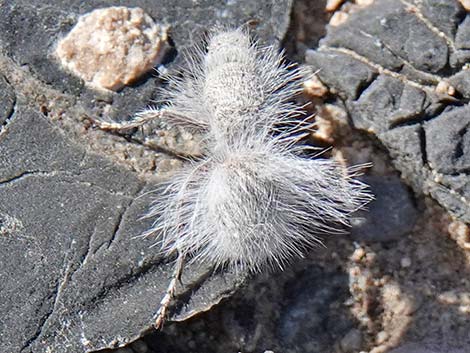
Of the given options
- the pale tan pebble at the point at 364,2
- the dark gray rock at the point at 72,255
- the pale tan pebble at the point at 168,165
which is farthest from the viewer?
the pale tan pebble at the point at 364,2

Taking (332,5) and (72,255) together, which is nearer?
(72,255)

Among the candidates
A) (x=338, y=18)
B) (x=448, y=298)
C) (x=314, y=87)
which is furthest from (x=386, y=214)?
(x=338, y=18)

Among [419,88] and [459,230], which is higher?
[419,88]

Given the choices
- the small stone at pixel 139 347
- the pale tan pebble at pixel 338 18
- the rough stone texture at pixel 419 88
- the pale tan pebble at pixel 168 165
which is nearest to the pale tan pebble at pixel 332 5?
the pale tan pebble at pixel 338 18

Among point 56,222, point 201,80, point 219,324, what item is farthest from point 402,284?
point 56,222

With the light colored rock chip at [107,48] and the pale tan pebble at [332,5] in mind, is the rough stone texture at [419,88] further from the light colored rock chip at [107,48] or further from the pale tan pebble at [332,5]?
the light colored rock chip at [107,48]

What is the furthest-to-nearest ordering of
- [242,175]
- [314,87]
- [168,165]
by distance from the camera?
[314,87], [168,165], [242,175]

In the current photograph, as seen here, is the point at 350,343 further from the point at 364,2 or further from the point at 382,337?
the point at 364,2
